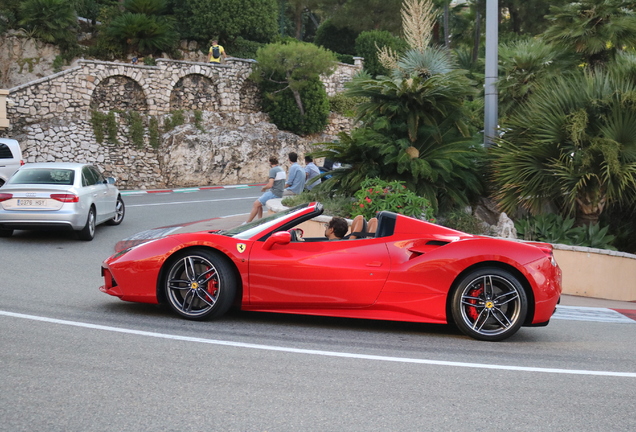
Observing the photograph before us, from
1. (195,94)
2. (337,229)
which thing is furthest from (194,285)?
(195,94)

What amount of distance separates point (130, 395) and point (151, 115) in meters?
26.8

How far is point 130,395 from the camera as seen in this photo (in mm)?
4723

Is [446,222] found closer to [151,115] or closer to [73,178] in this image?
[73,178]

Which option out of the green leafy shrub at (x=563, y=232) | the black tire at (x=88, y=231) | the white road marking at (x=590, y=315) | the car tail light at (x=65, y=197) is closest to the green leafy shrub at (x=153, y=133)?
the black tire at (x=88, y=231)

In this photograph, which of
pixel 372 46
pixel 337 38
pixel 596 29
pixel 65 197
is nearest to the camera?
pixel 65 197

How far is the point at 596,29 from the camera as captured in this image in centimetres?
1494

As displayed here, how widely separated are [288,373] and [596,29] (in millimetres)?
A: 12355

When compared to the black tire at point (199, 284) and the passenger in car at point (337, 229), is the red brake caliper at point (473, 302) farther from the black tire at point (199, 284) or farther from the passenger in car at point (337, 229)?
the black tire at point (199, 284)

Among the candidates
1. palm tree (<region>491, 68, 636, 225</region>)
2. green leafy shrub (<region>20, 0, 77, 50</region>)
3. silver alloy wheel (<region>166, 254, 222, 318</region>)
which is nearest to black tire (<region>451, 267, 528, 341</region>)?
silver alloy wheel (<region>166, 254, 222, 318</region>)

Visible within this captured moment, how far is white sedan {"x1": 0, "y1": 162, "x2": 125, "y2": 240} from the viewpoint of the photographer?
42.1 ft

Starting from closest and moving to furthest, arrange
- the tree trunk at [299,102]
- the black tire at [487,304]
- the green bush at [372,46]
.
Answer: the black tire at [487,304] → the tree trunk at [299,102] → the green bush at [372,46]

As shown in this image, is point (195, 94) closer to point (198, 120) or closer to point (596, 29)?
point (198, 120)

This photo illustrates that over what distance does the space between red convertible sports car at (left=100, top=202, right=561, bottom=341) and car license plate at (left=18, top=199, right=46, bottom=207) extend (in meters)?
6.53

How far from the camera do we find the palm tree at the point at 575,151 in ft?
38.6
